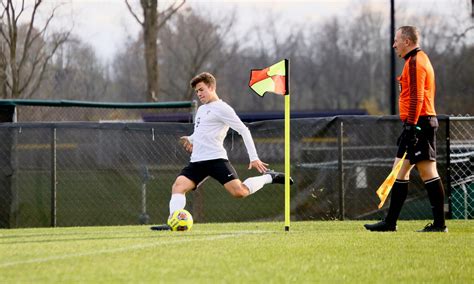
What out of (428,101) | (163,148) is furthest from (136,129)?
(428,101)

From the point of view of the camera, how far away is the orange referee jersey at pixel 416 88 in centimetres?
Result: 952

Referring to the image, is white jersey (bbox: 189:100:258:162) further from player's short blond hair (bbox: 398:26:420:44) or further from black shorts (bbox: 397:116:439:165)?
player's short blond hair (bbox: 398:26:420:44)

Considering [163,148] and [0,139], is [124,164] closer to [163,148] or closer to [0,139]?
[163,148]

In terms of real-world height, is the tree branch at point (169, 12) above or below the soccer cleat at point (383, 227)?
above

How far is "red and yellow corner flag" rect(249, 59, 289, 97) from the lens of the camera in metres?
9.97

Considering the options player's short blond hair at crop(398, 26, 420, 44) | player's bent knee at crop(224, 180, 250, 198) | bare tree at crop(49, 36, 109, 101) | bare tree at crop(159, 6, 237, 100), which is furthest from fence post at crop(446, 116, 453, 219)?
bare tree at crop(159, 6, 237, 100)

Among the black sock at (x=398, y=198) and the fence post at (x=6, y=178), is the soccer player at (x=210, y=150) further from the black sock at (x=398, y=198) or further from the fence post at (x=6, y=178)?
the fence post at (x=6, y=178)

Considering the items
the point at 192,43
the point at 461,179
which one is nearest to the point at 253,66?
the point at 192,43

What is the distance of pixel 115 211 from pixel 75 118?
1054 cm

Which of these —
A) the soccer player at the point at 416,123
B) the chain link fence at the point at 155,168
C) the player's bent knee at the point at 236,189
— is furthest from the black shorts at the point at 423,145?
the chain link fence at the point at 155,168

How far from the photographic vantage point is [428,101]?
385 inches

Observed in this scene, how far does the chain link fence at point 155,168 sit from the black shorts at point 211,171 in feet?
10.00

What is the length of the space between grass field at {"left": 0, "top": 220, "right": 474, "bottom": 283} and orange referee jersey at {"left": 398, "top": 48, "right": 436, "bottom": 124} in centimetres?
125

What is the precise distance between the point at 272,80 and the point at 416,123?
5.26 feet
